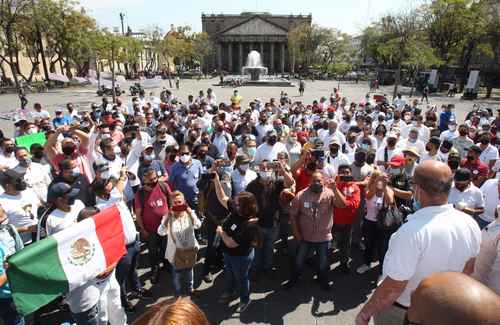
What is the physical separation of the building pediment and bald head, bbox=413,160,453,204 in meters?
97.0

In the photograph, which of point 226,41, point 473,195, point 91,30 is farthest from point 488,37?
point 226,41

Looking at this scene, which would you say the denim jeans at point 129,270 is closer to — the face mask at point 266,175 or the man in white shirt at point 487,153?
the face mask at point 266,175

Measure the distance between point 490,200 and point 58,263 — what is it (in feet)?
19.3

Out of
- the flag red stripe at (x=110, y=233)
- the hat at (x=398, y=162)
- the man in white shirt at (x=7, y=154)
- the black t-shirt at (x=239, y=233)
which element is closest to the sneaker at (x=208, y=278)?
the black t-shirt at (x=239, y=233)

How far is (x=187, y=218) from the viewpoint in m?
4.53

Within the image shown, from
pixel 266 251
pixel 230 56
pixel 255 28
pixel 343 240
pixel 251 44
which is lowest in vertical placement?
pixel 266 251

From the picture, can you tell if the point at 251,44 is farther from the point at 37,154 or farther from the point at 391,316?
the point at 391,316

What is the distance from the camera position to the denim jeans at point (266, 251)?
5.32 meters

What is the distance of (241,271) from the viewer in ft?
14.5

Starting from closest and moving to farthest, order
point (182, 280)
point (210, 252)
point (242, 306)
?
point (242, 306) → point (182, 280) → point (210, 252)

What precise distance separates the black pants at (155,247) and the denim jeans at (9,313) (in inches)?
74.4

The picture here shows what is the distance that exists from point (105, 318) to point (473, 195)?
532 centimetres

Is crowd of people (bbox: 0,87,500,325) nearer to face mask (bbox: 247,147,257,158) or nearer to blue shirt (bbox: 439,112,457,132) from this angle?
face mask (bbox: 247,147,257,158)

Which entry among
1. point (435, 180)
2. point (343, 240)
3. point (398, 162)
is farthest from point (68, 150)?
point (435, 180)
